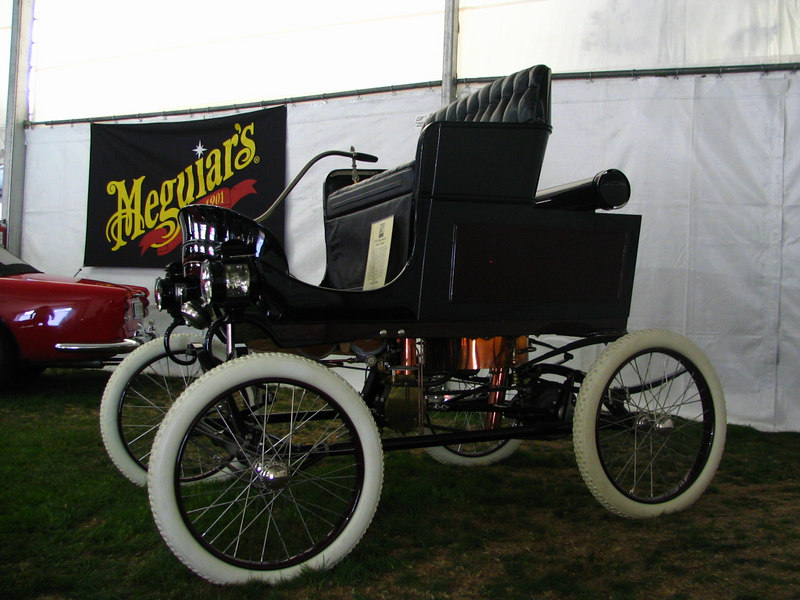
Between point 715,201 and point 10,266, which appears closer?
point 715,201

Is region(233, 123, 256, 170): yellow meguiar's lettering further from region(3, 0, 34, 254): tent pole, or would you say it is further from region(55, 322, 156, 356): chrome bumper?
region(3, 0, 34, 254): tent pole

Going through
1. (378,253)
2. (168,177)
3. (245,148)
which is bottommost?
(378,253)

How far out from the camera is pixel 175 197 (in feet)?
16.0

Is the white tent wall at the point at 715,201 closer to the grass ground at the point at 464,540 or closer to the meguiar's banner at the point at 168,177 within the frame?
the grass ground at the point at 464,540

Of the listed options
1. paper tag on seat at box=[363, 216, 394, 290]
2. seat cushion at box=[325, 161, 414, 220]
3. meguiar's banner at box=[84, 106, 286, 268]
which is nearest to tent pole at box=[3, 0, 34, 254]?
meguiar's banner at box=[84, 106, 286, 268]

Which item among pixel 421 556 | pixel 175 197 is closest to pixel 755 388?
pixel 421 556

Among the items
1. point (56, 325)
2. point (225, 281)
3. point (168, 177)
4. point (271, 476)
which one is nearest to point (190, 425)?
point (271, 476)

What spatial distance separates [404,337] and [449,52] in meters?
2.62

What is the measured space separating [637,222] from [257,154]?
10.2 feet

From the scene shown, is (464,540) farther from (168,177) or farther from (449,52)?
(168,177)

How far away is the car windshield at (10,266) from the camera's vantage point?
4344 millimetres

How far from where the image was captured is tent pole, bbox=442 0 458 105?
12.8 feet

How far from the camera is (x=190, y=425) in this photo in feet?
4.83

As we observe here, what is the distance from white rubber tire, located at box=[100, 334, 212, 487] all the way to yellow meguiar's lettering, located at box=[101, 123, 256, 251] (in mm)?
2548
